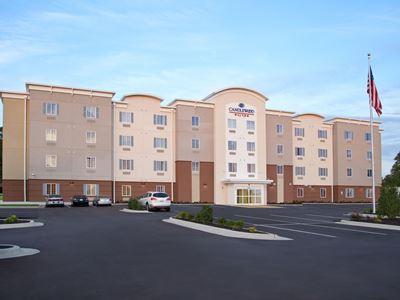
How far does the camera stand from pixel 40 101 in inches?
1875

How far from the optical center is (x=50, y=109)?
4809cm

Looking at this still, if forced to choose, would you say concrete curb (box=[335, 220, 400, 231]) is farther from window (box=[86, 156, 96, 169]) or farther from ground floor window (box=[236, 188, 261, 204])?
window (box=[86, 156, 96, 169])

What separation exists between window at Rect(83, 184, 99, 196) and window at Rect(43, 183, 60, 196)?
2873 millimetres

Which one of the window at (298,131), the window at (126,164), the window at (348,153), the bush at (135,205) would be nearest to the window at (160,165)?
the window at (126,164)

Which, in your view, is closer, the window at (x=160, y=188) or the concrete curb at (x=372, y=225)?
the concrete curb at (x=372, y=225)

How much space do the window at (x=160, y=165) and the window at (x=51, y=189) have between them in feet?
37.6

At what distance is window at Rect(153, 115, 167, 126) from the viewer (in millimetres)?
54094

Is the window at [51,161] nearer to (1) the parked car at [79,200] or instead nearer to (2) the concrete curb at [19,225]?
(1) the parked car at [79,200]

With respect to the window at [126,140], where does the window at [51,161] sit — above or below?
below

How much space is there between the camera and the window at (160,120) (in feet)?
177

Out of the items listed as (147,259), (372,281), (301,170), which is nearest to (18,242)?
(147,259)

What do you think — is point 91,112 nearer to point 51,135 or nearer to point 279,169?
point 51,135

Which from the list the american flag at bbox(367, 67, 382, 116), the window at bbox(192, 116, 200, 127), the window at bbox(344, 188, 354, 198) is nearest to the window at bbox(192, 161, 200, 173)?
the window at bbox(192, 116, 200, 127)

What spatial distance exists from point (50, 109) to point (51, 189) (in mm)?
8424
